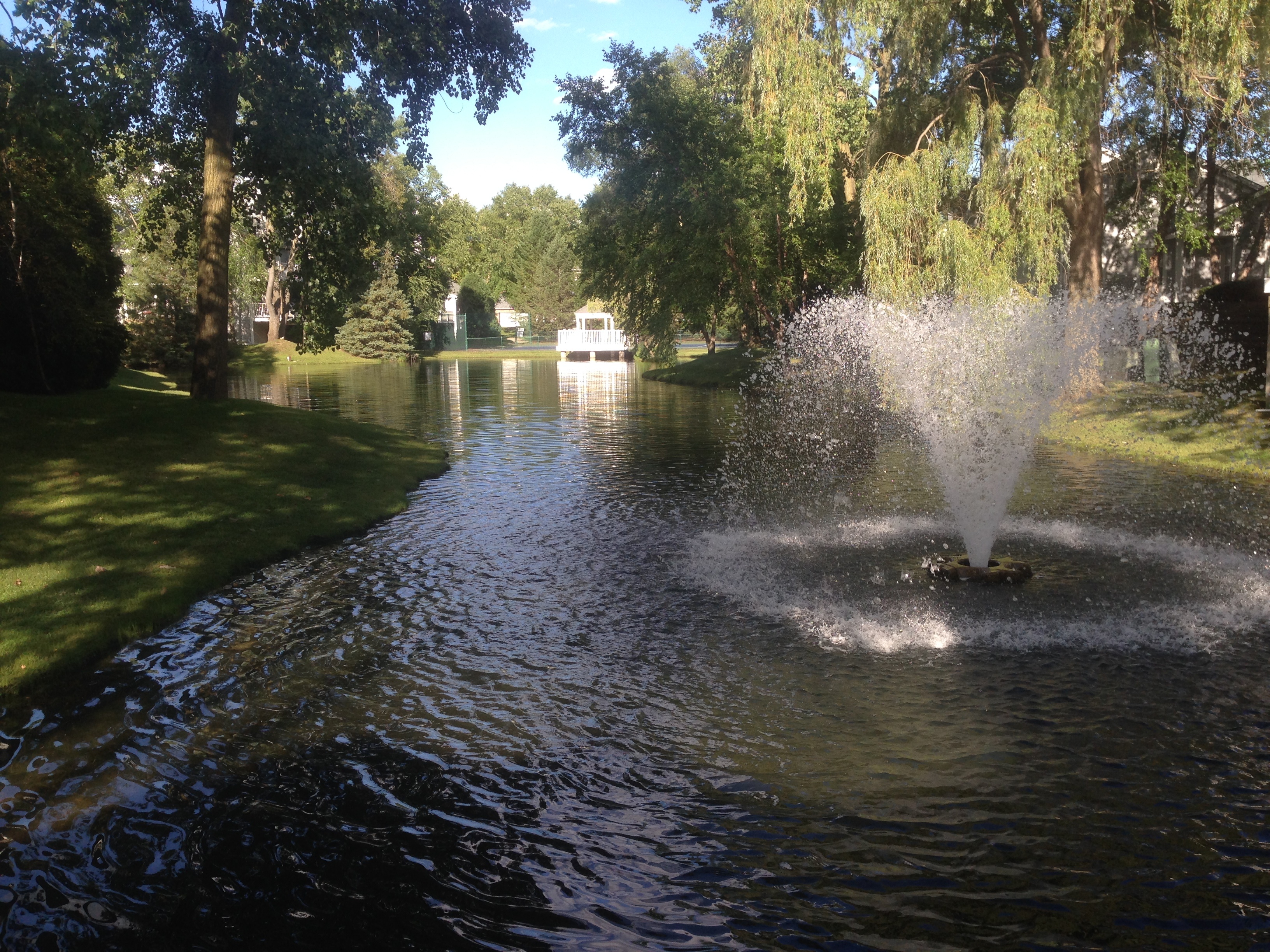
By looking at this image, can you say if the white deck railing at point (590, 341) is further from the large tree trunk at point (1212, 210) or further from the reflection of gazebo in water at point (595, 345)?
the large tree trunk at point (1212, 210)

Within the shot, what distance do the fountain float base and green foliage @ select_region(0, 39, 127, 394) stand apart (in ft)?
58.9

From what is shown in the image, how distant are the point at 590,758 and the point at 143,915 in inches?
116

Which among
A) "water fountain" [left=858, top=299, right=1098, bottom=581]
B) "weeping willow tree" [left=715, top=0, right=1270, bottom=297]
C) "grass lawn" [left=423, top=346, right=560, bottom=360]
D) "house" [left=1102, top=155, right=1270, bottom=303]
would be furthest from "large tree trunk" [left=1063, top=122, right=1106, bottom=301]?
"grass lawn" [left=423, top=346, right=560, bottom=360]

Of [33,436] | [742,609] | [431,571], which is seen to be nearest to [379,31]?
[33,436]

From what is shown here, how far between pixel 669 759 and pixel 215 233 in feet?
61.6

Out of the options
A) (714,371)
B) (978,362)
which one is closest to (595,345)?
(714,371)

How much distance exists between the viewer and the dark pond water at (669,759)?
500 centimetres

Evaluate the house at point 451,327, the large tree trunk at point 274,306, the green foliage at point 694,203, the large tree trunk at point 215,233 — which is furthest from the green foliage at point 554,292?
the large tree trunk at point 215,233

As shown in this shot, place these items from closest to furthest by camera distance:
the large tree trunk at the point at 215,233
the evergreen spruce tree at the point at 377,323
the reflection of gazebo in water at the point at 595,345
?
the large tree trunk at the point at 215,233, the evergreen spruce tree at the point at 377,323, the reflection of gazebo in water at the point at 595,345

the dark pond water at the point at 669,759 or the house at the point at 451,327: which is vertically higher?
the house at the point at 451,327

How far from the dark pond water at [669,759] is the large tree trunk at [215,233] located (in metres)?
10.7

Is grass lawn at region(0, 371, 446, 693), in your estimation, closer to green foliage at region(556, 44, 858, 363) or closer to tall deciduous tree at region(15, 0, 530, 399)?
tall deciduous tree at region(15, 0, 530, 399)

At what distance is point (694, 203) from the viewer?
1388 inches

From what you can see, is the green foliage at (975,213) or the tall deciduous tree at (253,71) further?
the green foliage at (975,213)
